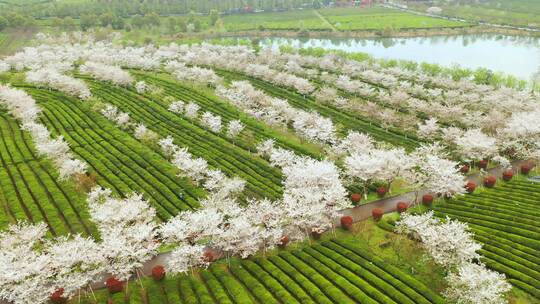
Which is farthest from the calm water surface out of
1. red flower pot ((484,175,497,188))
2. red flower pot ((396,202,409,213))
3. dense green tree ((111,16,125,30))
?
red flower pot ((396,202,409,213))

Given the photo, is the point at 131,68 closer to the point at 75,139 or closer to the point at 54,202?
the point at 75,139

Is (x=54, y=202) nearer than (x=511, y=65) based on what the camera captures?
Yes

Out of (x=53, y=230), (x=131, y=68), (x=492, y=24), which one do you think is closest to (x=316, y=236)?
(x=53, y=230)

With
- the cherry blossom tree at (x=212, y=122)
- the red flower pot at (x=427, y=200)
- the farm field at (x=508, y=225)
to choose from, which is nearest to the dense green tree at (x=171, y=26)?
the cherry blossom tree at (x=212, y=122)

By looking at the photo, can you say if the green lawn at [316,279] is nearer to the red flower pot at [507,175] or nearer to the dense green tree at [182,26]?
the red flower pot at [507,175]

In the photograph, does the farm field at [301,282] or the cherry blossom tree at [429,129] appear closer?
the farm field at [301,282]

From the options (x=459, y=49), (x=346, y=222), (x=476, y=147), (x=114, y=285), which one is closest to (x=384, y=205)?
(x=346, y=222)
